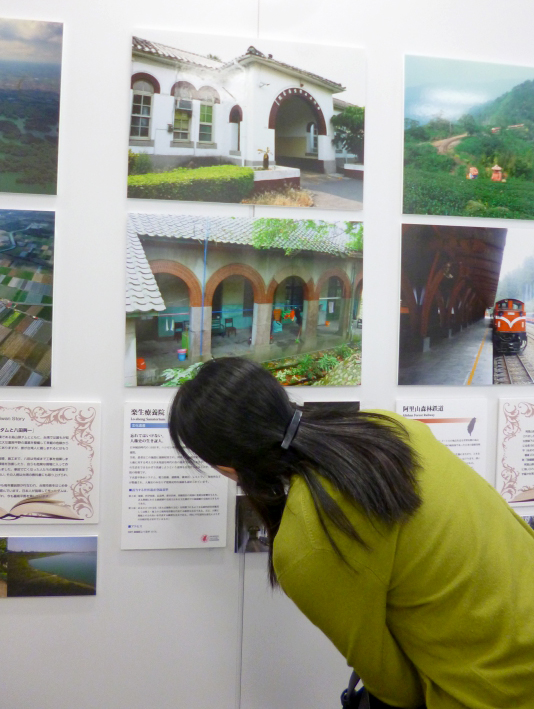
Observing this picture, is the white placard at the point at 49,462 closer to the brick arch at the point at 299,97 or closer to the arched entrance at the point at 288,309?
the arched entrance at the point at 288,309

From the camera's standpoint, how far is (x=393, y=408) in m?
1.48

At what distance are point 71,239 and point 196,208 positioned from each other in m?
0.32

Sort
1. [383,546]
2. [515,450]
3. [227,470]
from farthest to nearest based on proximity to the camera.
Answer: [515,450] < [227,470] < [383,546]

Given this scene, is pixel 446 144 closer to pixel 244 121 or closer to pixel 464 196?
pixel 464 196

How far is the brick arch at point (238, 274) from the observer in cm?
140

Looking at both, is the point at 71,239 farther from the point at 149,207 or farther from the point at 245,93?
the point at 245,93

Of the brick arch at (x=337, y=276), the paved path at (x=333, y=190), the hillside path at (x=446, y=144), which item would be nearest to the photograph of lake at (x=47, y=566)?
the brick arch at (x=337, y=276)

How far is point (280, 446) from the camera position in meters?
0.88

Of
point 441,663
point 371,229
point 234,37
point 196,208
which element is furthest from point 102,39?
point 441,663

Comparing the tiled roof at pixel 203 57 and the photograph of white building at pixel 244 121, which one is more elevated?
the tiled roof at pixel 203 57

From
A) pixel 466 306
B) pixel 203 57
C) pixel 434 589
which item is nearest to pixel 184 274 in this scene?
pixel 203 57

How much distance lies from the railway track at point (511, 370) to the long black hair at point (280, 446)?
740mm

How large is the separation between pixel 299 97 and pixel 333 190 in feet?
0.83

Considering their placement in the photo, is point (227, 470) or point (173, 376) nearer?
point (227, 470)
